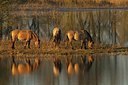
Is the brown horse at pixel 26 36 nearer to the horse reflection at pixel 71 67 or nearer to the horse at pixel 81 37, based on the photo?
the horse at pixel 81 37

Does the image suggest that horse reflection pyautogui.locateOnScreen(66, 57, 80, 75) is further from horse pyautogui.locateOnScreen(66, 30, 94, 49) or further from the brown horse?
the brown horse

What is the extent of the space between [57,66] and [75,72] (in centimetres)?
166

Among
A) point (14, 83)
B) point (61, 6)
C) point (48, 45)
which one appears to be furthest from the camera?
point (61, 6)

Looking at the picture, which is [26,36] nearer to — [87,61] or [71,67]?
[87,61]

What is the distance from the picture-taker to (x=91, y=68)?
22578 millimetres

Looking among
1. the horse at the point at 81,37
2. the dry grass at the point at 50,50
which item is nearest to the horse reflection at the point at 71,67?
the dry grass at the point at 50,50

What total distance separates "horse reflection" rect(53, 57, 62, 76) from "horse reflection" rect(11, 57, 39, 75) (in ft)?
2.65

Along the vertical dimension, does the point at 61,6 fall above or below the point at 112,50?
above

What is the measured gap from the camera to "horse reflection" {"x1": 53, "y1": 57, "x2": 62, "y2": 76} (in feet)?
71.7

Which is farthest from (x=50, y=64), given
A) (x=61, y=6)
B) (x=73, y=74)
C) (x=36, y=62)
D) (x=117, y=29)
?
(x=61, y=6)

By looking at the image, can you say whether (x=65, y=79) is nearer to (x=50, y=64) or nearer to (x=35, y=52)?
(x=50, y=64)

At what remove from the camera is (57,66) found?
23203 millimetres

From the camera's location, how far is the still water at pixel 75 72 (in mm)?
19828

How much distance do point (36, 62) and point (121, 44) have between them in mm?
8445
